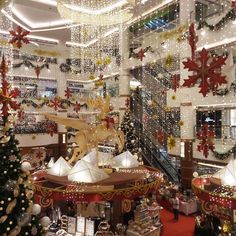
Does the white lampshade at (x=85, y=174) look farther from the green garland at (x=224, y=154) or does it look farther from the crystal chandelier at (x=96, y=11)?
the green garland at (x=224, y=154)

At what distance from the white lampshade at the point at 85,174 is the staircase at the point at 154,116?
27.4ft

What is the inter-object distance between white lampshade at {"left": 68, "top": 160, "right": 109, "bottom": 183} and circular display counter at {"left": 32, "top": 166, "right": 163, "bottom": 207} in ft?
0.53

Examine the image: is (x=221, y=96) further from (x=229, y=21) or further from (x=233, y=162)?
(x=233, y=162)

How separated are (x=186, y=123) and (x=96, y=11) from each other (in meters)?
6.66

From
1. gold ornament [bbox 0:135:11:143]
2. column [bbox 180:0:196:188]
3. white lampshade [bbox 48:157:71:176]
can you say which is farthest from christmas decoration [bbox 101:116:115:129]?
gold ornament [bbox 0:135:11:143]

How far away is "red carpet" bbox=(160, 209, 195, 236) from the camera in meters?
11.4

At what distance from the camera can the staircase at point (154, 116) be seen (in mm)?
18266

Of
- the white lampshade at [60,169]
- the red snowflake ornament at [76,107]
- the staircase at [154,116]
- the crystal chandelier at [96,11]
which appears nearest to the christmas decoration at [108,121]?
the white lampshade at [60,169]

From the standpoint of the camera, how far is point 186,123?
15.4 metres

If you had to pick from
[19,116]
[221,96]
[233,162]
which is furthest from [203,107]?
[19,116]

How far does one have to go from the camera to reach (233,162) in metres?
9.84

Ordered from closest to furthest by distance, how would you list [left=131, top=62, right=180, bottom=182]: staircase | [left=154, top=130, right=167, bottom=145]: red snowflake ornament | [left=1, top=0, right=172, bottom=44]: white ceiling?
[left=1, top=0, right=172, bottom=44]: white ceiling
[left=154, top=130, right=167, bottom=145]: red snowflake ornament
[left=131, top=62, right=180, bottom=182]: staircase

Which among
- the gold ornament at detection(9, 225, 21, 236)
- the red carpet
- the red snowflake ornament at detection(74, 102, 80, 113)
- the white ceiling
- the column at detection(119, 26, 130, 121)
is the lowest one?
the red carpet

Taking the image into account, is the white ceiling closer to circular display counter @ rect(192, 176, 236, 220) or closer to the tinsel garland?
the tinsel garland
